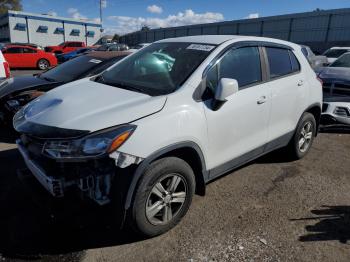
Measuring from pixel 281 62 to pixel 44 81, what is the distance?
4.19m

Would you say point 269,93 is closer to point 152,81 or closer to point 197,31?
point 152,81

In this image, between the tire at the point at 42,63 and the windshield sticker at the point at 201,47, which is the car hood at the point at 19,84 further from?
the tire at the point at 42,63

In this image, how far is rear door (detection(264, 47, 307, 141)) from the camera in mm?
3902

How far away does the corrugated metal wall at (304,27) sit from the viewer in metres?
29.9

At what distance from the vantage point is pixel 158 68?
3.53 metres

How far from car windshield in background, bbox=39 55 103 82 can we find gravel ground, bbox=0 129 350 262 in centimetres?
234

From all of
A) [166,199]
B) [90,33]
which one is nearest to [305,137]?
[166,199]

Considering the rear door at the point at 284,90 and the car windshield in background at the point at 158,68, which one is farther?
the rear door at the point at 284,90

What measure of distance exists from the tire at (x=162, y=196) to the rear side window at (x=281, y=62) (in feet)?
6.14

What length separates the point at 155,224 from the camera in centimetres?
285

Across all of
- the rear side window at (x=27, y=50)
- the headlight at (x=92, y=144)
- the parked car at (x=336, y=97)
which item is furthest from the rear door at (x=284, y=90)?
the rear side window at (x=27, y=50)

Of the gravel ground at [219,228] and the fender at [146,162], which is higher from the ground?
the fender at [146,162]

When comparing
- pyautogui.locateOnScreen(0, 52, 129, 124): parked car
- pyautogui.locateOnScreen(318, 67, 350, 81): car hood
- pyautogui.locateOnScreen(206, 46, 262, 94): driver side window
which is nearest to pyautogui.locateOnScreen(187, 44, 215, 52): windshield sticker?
pyautogui.locateOnScreen(206, 46, 262, 94): driver side window

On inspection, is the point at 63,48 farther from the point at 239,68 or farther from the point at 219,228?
the point at 219,228
